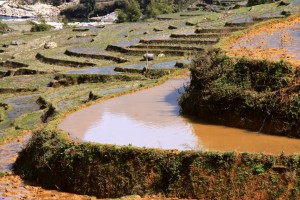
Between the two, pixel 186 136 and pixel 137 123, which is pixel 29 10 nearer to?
pixel 137 123

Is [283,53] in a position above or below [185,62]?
above

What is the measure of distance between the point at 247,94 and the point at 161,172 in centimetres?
285

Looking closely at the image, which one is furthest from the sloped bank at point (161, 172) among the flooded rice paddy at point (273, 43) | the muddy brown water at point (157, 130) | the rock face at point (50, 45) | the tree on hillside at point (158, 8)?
the tree on hillside at point (158, 8)

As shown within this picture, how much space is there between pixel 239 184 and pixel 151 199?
149 cm

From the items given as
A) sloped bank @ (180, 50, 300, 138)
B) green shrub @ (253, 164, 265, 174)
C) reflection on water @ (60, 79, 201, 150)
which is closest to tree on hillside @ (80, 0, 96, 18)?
reflection on water @ (60, 79, 201, 150)

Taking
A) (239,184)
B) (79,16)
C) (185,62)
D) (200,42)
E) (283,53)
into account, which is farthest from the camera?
(79,16)

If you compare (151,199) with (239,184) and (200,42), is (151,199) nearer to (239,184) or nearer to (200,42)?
(239,184)

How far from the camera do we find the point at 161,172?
30.4 feet

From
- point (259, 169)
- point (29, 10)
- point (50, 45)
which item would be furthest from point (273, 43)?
point (29, 10)

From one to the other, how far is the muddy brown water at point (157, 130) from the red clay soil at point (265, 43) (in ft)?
5.88

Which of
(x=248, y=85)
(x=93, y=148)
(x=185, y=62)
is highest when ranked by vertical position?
(x=248, y=85)

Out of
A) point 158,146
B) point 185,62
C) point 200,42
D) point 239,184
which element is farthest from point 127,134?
point 200,42

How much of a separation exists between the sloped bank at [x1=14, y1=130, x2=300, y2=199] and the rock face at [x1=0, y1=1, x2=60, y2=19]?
101663mm

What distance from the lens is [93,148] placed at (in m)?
10.1
